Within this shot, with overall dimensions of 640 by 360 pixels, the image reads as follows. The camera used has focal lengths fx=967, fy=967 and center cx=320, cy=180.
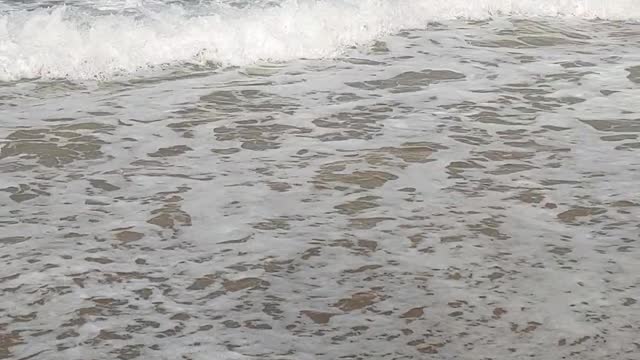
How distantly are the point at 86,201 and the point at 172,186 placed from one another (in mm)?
493

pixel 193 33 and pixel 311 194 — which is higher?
pixel 193 33

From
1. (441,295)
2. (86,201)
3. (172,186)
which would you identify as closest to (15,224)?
(86,201)

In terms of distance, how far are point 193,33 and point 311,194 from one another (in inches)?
178

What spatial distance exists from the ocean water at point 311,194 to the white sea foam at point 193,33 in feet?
0.12

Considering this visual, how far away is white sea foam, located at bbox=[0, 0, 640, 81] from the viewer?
8.41 m

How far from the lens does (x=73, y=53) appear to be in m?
8.55

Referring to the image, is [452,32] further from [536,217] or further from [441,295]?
[441,295]

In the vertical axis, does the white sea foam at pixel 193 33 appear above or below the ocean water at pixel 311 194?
above

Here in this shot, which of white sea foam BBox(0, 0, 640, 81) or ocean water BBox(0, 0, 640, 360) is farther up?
white sea foam BBox(0, 0, 640, 81)

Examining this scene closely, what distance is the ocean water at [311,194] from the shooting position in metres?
3.67

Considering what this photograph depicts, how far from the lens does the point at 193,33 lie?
9289 millimetres

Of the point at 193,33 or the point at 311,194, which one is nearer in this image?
the point at 311,194

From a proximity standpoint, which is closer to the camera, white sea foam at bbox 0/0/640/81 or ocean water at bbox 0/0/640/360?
ocean water at bbox 0/0/640/360

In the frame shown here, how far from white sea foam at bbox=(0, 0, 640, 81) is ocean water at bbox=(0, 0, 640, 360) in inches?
1.5
